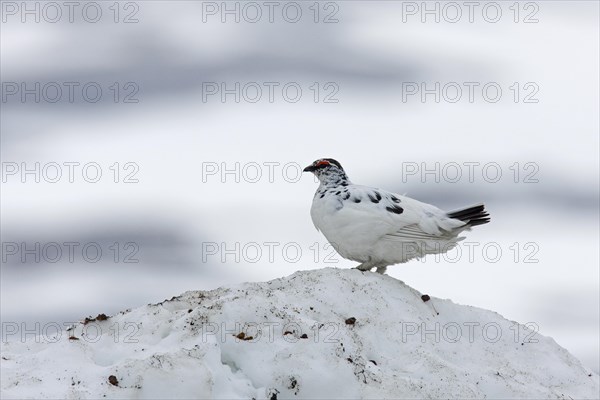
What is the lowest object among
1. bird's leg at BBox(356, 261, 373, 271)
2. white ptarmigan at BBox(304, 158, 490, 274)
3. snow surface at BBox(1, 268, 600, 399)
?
snow surface at BBox(1, 268, 600, 399)

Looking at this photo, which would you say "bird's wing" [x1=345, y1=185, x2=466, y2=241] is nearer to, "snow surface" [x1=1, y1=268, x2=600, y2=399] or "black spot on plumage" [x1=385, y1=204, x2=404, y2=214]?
"black spot on plumage" [x1=385, y1=204, x2=404, y2=214]

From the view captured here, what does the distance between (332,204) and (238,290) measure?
6.08ft

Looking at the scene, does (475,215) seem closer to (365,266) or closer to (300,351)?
(365,266)

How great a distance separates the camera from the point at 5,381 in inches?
246

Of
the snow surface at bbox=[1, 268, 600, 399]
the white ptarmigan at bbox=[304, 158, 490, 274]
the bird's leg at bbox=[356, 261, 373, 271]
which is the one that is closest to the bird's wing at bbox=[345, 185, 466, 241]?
the white ptarmigan at bbox=[304, 158, 490, 274]

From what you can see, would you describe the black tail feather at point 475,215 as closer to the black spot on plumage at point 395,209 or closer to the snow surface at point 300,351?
the black spot on plumage at point 395,209

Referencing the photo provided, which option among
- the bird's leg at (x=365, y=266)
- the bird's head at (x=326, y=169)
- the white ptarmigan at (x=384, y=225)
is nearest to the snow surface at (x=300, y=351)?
the white ptarmigan at (x=384, y=225)

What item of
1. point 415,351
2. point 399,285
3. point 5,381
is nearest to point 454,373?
point 415,351

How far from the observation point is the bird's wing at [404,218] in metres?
8.98

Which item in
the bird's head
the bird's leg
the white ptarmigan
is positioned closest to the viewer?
the white ptarmigan

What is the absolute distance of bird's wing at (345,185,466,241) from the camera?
8984mm

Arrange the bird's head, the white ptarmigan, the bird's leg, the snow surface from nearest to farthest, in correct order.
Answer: the snow surface < the white ptarmigan < the bird's leg < the bird's head

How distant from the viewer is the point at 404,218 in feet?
29.6

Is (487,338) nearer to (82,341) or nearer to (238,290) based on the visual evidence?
(238,290)
